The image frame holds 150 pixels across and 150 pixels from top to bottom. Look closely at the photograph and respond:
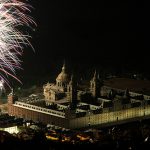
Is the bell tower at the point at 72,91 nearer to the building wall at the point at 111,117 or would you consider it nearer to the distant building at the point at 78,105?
the distant building at the point at 78,105

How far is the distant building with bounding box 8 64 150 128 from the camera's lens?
62.4 metres

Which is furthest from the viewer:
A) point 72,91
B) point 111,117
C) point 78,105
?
point 72,91

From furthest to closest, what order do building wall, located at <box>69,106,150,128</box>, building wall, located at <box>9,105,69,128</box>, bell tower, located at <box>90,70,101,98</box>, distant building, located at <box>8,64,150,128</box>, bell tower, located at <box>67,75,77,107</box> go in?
bell tower, located at <box>90,70,101,98</box>, bell tower, located at <box>67,75,77,107</box>, distant building, located at <box>8,64,150,128</box>, building wall, located at <box>69,106,150,128</box>, building wall, located at <box>9,105,69,128</box>

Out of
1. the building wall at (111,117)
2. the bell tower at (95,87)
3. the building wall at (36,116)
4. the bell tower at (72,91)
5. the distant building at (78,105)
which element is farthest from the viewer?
the bell tower at (95,87)

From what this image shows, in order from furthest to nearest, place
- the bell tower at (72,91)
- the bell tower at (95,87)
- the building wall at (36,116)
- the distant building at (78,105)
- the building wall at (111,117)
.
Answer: the bell tower at (95,87) < the bell tower at (72,91) < the distant building at (78,105) < the building wall at (111,117) < the building wall at (36,116)

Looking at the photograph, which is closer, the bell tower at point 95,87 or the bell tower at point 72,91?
the bell tower at point 72,91

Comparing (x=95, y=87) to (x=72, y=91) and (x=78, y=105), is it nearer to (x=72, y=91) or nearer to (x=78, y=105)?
(x=72, y=91)

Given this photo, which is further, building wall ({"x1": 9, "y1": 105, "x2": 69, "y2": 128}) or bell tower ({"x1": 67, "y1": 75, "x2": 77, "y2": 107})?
bell tower ({"x1": 67, "y1": 75, "x2": 77, "y2": 107})

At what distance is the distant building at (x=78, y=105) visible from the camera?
2457 inches

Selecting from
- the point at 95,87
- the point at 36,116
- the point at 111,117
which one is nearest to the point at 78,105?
the point at 111,117

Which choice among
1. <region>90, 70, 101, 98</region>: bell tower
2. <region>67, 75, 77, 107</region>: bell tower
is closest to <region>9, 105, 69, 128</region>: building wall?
<region>67, 75, 77, 107</region>: bell tower

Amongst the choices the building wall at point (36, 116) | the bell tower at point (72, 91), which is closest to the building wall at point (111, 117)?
the building wall at point (36, 116)

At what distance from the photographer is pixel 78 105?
66125 mm

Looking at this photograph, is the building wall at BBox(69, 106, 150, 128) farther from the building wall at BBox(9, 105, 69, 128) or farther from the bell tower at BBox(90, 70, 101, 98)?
the bell tower at BBox(90, 70, 101, 98)
